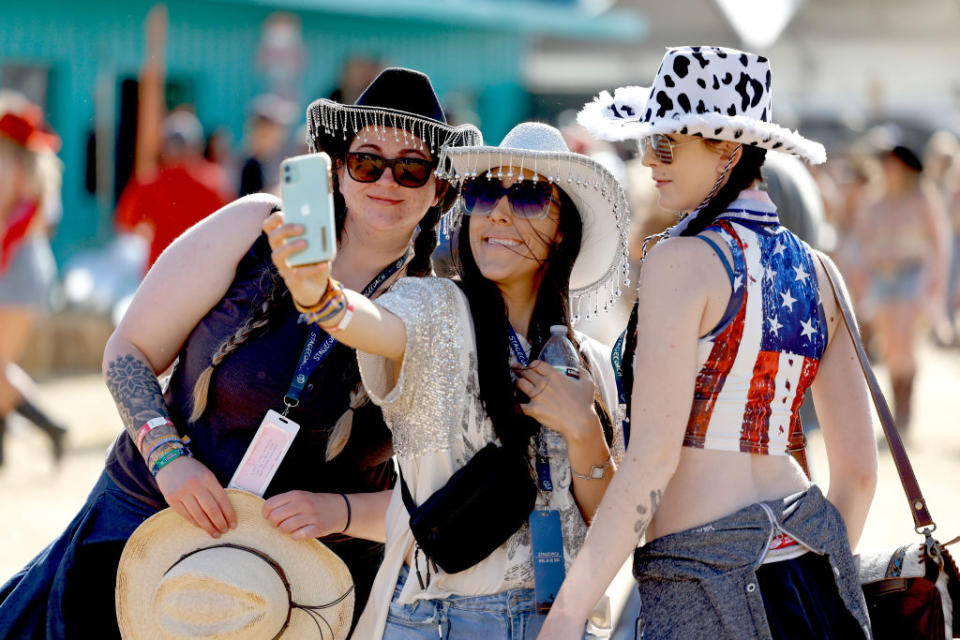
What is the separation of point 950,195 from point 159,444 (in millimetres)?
13288

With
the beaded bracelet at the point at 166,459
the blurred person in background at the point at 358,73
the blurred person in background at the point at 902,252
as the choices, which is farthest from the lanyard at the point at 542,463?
the blurred person in background at the point at 358,73

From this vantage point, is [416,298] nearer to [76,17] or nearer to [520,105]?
[76,17]

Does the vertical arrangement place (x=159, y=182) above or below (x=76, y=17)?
below

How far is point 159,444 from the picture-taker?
110 inches

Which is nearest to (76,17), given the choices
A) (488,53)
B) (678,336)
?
(488,53)

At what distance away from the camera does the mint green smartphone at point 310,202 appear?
6.91ft

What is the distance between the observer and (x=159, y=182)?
9.33 metres

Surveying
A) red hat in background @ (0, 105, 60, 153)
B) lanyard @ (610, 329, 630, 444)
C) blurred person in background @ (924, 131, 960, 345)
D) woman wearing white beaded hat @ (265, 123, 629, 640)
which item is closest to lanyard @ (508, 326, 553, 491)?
woman wearing white beaded hat @ (265, 123, 629, 640)

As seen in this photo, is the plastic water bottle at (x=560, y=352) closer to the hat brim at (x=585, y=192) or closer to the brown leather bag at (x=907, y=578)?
the hat brim at (x=585, y=192)

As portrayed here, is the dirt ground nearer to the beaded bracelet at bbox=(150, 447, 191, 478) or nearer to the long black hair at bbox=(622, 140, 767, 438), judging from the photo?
the beaded bracelet at bbox=(150, 447, 191, 478)

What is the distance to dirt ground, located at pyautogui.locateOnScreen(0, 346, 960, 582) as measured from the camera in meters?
6.50

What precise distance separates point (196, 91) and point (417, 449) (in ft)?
46.0

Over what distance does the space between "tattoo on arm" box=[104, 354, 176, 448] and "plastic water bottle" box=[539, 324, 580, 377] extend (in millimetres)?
969

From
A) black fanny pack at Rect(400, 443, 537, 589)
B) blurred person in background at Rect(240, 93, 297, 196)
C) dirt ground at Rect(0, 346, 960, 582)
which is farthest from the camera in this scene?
blurred person in background at Rect(240, 93, 297, 196)
